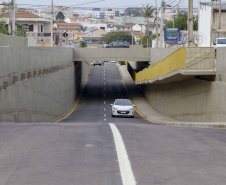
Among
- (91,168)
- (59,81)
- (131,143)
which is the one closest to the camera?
(91,168)

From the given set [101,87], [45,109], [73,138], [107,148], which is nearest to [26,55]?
[45,109]

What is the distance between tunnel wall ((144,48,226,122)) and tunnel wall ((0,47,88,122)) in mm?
10284

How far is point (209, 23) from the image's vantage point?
232 feet

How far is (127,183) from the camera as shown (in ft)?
22.4

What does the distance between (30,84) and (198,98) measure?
1093 centimetres

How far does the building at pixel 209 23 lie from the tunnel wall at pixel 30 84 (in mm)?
27382

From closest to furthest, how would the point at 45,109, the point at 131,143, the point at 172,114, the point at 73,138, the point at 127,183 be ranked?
the point at 127,183 → the point at 131,143 → the point at 73,138 → the point at 45,109 → the point at 172,114

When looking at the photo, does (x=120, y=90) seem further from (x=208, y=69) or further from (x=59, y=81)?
(x=208, y=69)

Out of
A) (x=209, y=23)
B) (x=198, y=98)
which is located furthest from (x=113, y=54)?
(x=198, y=98)

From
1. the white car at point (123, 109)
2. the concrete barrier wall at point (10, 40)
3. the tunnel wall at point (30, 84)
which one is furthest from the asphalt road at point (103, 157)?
the white car at point (123, 109)

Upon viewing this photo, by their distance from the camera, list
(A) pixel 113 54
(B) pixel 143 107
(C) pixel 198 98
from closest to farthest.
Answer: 1. (C) pixel 198 98
2. (B) pixel 143 107
3. (A) pixel 113 54

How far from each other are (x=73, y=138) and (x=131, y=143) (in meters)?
1.68

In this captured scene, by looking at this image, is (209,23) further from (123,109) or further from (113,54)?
(123,109)

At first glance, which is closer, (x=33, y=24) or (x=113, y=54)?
(x=113, y=54)
